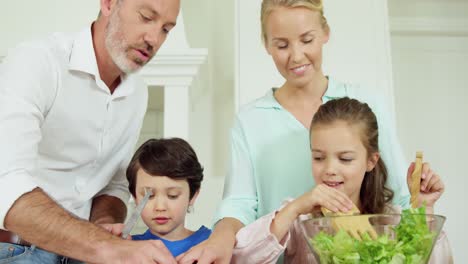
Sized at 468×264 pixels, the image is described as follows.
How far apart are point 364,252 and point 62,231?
0.53 m

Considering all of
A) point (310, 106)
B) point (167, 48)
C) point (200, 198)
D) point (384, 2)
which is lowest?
point (200, 198)

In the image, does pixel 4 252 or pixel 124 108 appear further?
pixel 124 108

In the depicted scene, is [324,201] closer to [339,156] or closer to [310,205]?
[310,205]

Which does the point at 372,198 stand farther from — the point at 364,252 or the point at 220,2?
the point at 220,2

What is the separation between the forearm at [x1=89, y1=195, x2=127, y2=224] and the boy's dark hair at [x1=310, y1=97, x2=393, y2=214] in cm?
58

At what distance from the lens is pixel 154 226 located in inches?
50.5

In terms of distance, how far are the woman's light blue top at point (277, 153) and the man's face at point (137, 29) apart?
29cm

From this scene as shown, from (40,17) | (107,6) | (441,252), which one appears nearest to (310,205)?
(441,252)

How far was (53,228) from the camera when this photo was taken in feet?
3.22

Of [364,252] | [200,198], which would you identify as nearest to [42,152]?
[364,252]

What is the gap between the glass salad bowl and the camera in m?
0.71

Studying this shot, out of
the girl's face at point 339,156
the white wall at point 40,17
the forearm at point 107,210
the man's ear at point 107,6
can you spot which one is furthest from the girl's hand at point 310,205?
the white wall at point 40,17

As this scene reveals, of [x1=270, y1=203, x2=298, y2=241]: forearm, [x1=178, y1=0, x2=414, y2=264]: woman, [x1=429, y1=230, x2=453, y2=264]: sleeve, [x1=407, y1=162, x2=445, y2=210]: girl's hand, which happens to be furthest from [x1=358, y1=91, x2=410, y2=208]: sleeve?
[x1=270, y1=203, x2=298, y2=241]: forearm

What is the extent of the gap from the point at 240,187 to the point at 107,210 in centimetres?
39
